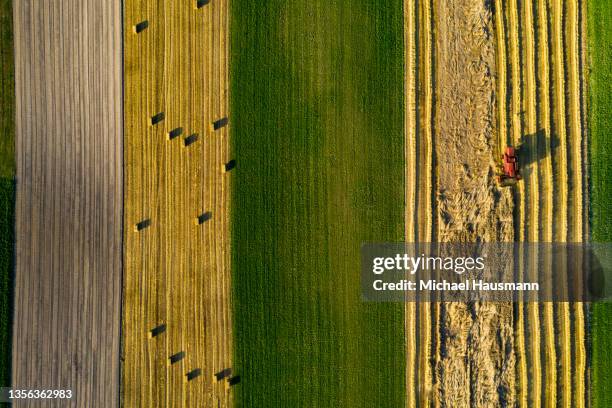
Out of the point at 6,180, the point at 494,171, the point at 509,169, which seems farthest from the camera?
the point at 494,171

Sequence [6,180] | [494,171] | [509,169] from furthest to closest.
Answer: [494,171] → [6,180] → [509,169]

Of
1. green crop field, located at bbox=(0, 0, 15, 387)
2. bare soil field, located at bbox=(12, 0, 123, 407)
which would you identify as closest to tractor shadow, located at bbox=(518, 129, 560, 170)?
bare soil field, located at bbox=(12, 0, 123, 407)

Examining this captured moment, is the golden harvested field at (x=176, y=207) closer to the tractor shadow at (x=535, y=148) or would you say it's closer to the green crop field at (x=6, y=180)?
the green crop field at (x=6, y=180)

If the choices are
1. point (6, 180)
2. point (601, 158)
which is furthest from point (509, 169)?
point (6, 180)

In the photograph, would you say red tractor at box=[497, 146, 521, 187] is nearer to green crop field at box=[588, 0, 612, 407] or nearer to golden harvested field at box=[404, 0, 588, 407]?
golden harvested field at box=[404, 0, 588, 407]

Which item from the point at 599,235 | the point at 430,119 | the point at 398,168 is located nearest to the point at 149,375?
the point at 398,168

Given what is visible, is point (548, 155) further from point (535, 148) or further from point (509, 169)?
point (509, 169)
